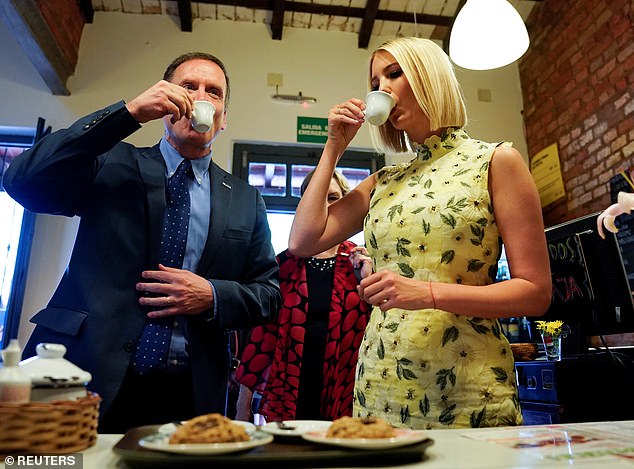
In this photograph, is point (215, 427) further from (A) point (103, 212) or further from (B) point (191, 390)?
(A) point (103, 212)

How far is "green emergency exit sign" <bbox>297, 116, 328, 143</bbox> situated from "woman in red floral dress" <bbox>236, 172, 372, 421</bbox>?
2.15m

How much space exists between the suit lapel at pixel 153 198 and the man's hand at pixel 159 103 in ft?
0.53

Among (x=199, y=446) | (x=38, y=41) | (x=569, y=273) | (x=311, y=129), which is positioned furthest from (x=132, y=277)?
(x=311, y=129)

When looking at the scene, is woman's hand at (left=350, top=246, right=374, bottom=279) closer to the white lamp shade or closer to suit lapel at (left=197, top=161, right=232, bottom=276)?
suit lapel at (left=197, top=161, right=232, bottom=276)

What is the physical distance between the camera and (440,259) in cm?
102

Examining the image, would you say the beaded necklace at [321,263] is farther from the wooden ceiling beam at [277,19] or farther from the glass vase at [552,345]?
Result: the wooden ceiling beam at [277,19]

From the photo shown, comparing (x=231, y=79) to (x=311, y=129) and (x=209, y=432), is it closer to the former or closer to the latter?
(x=311, y=129)

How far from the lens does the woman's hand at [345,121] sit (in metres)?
1.24

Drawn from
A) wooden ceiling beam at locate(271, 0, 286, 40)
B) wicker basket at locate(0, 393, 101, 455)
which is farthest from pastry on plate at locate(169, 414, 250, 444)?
wooden ceiling beam at locate(271, 0, 286, 40)

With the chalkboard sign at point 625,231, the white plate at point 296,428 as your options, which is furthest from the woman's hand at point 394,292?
the chalkboard sign at point 625,231

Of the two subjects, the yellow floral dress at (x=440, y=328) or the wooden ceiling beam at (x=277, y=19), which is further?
the wooden ceiling beam at (x=277, y=19)

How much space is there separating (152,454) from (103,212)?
0.80 metres

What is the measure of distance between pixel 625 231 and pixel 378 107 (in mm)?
2671

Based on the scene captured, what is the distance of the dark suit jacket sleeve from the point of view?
1096 mm
